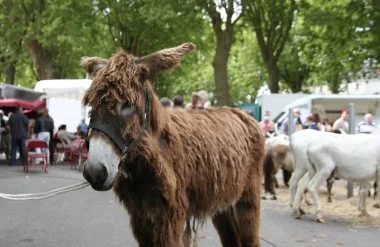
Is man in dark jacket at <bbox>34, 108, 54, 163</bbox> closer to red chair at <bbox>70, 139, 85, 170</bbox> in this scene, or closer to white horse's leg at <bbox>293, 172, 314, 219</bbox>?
red chair at <bbox>70, 139, 85, 170</bbox>

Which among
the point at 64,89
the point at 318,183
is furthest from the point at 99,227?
the point at 64,89

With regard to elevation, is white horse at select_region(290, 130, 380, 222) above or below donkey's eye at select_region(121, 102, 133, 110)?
below

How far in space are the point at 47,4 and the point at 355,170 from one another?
23.3m

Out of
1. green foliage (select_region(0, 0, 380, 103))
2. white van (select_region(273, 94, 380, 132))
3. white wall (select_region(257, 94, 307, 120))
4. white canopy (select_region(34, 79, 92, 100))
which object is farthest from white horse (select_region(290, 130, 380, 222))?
white wall (select_region(257, 94, 307, 120))

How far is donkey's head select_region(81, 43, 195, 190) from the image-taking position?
3061 mm

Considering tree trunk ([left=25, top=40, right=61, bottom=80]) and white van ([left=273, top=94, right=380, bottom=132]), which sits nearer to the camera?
white van ([left=273, top=94, right=380, bottom=132])

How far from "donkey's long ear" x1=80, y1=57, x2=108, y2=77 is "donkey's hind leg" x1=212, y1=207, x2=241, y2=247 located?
2.04 metres

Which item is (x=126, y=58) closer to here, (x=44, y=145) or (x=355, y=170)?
(x=355, y=170)

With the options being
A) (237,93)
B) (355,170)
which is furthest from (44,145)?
(237,93)

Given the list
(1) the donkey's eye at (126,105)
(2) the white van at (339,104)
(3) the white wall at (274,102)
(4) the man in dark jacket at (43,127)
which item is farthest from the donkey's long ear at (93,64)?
(3) the white wall at (274,102)

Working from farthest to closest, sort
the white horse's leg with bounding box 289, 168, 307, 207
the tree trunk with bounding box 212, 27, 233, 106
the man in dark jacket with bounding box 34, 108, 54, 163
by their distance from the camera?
the tree trunk with bounding box 212, 27, 233, 106 < the man in dark jacket with bounding box 34, 108, 54, 163 < the white horse's leg with bounding box 289, 168, 307, 207

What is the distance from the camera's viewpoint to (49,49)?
31484 millimetres

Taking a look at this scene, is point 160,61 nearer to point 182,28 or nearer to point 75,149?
point 75,149

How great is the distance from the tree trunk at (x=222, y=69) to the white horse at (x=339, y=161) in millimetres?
13169
